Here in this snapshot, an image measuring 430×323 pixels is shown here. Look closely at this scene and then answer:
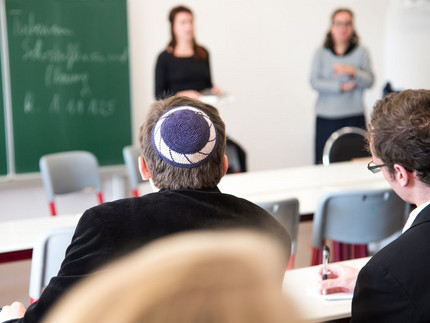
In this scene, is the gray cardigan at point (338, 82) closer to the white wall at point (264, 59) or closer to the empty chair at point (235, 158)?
the white wall at point (264, 59)

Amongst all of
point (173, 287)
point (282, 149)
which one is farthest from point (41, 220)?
point (282, 149)

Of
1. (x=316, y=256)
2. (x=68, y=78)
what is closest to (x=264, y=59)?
(x=68, y=78)

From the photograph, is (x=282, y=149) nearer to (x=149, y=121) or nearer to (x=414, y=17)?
(x=414, y=17)


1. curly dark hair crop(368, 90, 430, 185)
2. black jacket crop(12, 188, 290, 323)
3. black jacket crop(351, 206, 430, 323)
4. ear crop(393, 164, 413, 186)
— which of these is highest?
curly dark hair crop(368, 90, 430, 185)

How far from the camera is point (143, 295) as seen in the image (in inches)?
18.0

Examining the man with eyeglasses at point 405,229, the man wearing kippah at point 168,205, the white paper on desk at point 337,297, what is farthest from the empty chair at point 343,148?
the man wearing kippah at point 168,205

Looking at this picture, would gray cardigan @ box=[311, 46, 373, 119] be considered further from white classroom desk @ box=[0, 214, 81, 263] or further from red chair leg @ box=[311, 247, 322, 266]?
white classroom desk @ box=[0, 214, 81, 263]

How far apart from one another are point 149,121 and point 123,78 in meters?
3.74

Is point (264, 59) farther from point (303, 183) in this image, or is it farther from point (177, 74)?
point (303, 183)

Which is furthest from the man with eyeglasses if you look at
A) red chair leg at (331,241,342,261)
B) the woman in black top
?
the woman in black top

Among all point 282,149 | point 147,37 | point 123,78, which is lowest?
point 282,149

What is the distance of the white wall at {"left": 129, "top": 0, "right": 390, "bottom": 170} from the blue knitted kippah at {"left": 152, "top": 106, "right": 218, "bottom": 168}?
405 cm

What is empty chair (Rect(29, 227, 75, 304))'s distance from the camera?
2.23 m

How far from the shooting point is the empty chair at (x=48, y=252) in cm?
223
